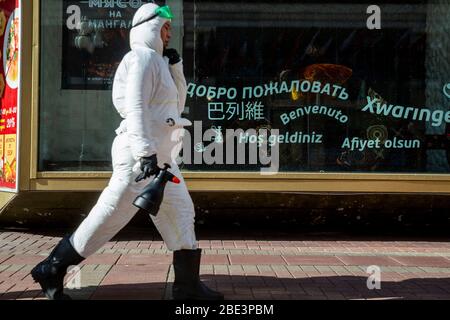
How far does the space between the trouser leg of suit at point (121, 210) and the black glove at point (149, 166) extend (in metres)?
0.22

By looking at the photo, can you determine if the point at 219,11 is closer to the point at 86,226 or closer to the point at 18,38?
the point at 18,38

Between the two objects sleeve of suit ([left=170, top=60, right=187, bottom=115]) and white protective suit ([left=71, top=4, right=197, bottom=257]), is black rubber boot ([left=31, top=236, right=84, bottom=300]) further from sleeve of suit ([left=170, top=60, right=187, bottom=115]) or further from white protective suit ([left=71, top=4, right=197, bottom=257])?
sleeve of suit ([left=170, top=60, right=187, bottom=115])

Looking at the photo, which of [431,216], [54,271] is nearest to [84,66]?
[54,271]

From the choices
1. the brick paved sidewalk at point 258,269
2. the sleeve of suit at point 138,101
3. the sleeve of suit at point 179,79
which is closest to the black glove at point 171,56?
A: the sleeve of suit at point 179,79

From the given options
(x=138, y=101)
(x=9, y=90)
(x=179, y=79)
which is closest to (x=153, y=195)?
(x=138, y=101)

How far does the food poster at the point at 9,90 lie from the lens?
7.05m

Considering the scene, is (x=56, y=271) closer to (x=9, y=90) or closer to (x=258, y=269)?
(x=258, y=269)

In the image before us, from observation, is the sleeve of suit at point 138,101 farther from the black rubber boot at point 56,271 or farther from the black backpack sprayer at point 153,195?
the black rubber boot at point 56,271

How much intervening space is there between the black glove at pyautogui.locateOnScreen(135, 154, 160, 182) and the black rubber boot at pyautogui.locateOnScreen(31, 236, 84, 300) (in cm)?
72

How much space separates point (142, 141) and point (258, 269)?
2.01m

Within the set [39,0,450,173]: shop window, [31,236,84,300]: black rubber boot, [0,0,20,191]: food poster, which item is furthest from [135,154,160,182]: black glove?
[0,0,20,191]: food poster

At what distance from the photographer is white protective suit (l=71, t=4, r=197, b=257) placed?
403cm

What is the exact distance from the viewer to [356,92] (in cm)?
722

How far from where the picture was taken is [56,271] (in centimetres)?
416
